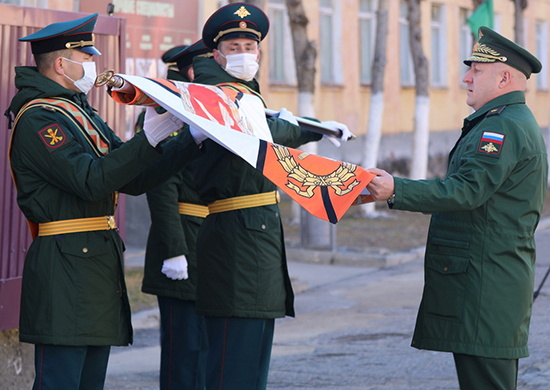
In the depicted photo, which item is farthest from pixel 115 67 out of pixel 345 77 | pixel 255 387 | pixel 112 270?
pixel 345 77

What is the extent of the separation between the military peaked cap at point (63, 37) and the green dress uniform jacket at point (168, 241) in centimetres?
121

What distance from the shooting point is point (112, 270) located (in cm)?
352

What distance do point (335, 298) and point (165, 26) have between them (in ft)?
15.7

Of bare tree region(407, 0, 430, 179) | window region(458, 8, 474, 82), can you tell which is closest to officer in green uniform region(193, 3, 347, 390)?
bare tree region(407, 0, 430, 179)

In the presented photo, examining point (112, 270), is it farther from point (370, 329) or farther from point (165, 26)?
point (165, 26)

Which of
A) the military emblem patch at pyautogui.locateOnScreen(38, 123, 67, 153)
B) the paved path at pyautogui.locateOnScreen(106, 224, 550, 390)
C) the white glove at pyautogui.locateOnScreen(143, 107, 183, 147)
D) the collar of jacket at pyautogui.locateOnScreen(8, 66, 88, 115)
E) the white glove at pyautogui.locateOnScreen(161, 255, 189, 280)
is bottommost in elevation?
the paved path at pyautogui.locateOnScreen(106, 224, 550, 390)

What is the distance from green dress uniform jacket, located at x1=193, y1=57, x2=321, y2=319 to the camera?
3.78 meters

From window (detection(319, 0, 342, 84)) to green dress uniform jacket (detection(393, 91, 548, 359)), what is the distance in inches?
598

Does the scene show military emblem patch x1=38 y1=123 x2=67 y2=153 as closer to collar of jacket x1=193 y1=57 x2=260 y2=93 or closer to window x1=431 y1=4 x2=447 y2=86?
collar of jacket x1=193 y1=57 x2=260 y2=93

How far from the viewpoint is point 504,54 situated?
341 centimetres

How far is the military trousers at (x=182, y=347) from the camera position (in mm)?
4625

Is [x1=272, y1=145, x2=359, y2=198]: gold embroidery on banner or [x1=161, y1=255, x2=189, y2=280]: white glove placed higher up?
[x1=272, y1=145, x2=359, y2=198]: gold embroidery on banner

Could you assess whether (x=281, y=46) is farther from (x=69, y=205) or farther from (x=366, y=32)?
(x=69, y=205)

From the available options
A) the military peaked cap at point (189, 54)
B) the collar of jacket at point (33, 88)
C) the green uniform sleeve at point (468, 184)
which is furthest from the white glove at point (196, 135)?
the military peaked cap at point (189, 54)
